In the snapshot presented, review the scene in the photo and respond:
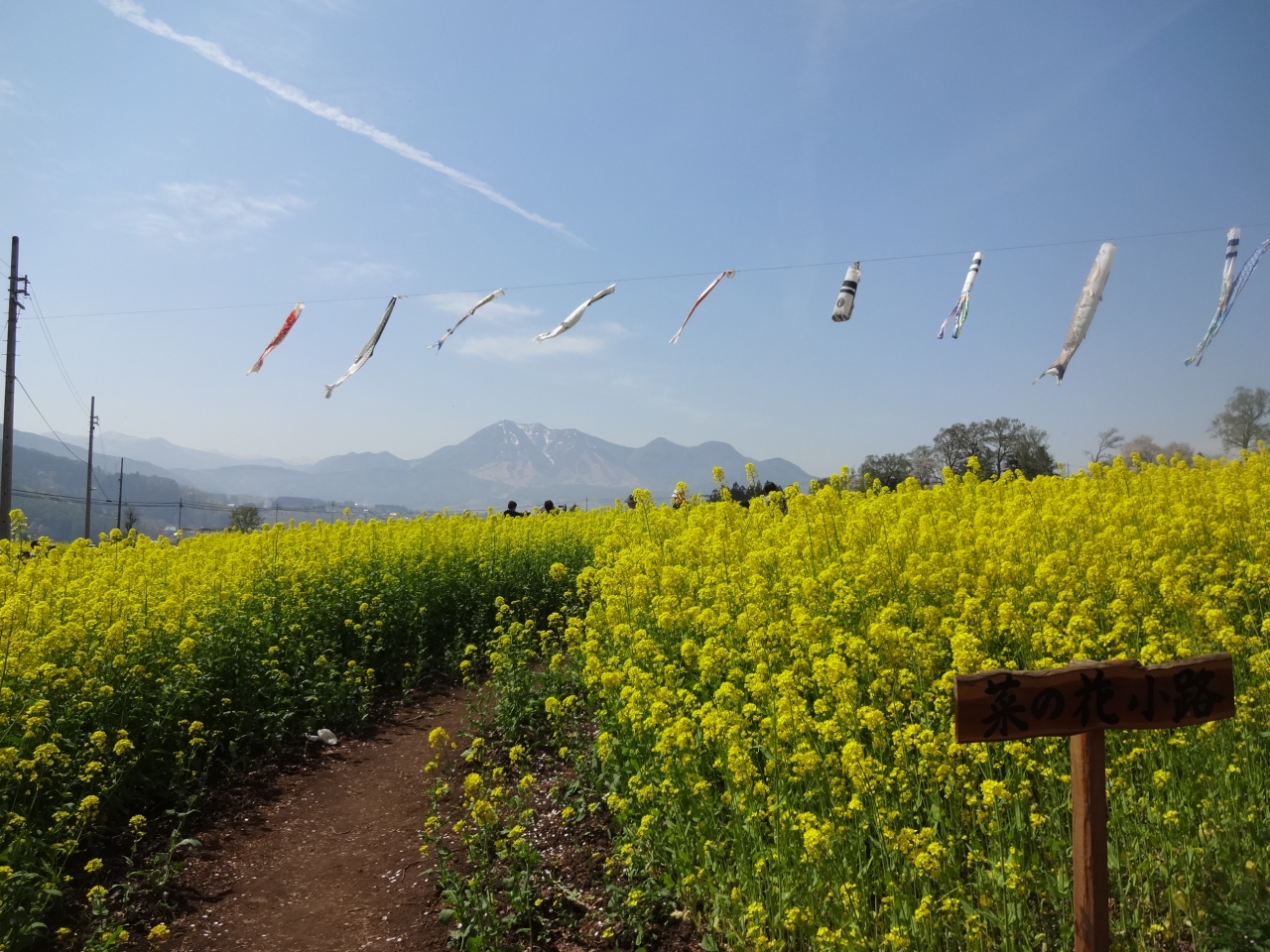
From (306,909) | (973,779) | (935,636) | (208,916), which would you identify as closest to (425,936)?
(306,909)

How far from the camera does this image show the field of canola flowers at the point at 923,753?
3.16 metres

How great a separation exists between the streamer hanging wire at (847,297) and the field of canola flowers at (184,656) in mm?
6136

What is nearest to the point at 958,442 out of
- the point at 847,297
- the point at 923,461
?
the point at 923,461

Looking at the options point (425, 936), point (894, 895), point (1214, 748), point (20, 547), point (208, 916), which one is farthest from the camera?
point (20, 547)

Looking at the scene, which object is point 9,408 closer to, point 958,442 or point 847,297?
point 847,297

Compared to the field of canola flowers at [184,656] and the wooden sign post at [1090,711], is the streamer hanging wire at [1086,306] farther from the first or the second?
the field of canola flowers at [184,656]

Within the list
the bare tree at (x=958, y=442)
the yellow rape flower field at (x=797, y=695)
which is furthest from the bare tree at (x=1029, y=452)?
the yellow rape flower field at (x=797, y=695)

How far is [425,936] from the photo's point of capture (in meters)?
4.29

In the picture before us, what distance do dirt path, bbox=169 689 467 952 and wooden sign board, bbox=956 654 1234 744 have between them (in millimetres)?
3248

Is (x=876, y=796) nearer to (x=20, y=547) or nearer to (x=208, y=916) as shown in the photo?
(x=208, y=916)

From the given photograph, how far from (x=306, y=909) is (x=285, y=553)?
6454mm

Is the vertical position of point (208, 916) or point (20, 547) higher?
point (20, 547)

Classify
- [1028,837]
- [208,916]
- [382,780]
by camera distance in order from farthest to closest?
[382,780] → [208,916] → [1028,837]

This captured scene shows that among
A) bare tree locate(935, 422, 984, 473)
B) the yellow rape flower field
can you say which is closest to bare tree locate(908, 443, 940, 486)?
bare tree locate(935, 422, 984, 473)
